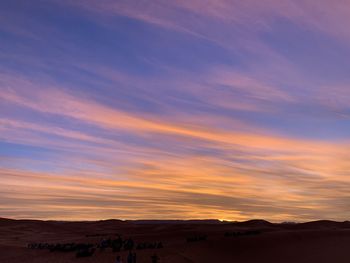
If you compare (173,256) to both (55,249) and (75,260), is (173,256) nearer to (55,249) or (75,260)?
(75,260)

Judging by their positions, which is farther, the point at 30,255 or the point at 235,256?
the point at 30,255

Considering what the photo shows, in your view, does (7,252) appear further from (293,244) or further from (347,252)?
(347,252)

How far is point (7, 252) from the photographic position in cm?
3362

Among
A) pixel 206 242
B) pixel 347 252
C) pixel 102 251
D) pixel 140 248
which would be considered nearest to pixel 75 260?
pixel 102 251

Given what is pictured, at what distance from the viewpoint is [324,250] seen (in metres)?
24.7

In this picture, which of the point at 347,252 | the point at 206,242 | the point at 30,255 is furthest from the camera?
the point at 30,255

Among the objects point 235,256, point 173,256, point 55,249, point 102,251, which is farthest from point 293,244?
point 55,249

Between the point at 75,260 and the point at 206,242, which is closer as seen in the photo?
the point at 75,260

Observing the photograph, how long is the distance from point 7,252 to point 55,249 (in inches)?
167

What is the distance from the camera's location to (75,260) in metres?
26.6

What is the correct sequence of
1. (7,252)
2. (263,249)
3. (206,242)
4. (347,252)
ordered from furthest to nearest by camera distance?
1. (7,252)
2. (206,242)
3. (263,249)
4. (347,252)

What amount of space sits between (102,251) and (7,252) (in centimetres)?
946

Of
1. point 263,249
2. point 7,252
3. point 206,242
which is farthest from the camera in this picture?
point 7,252

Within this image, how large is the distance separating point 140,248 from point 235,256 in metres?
6.71
